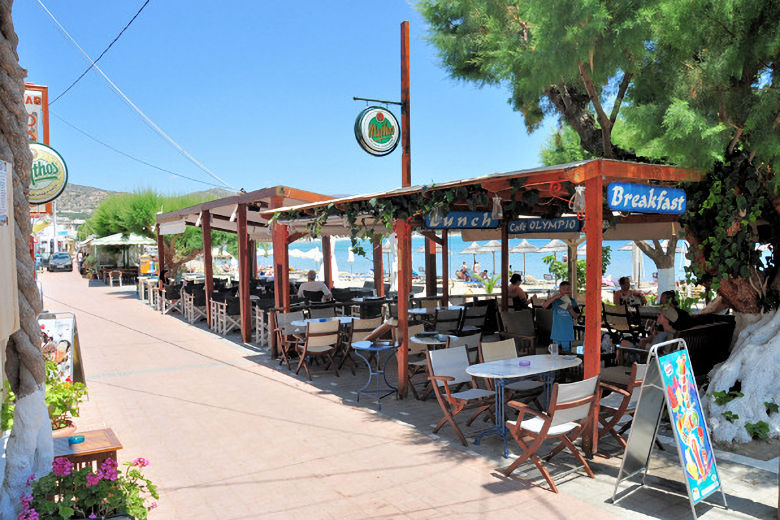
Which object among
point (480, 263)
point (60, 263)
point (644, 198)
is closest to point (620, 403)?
point (644, 198)

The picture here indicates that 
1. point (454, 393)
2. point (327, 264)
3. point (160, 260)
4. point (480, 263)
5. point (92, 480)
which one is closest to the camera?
point (92, 480)

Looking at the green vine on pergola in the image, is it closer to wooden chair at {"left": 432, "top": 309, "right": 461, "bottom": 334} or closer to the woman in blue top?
the woman in blue top

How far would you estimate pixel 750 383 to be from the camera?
5.74 m

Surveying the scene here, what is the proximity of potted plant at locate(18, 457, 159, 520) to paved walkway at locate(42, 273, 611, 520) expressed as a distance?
3.49ft

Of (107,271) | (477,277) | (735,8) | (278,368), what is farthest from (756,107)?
(107,271)

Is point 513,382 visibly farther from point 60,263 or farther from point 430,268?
point 60,263

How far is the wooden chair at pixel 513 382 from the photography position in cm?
595

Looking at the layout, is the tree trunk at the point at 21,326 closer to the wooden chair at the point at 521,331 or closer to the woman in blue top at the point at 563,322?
the woman in blue top at the point at 563,322

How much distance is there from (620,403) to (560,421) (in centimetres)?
106

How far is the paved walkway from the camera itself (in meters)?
4.30

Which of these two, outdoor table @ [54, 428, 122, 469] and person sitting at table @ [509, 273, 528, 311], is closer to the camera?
outdoor table @ [54, 428, 122, 469]

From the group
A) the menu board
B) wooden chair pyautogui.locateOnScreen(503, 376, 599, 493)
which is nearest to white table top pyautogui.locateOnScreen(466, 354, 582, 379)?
wooden chair pyautogui.locateOnScreen(503, 376, 599, 493)

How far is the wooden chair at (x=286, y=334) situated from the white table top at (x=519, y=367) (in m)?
4.23

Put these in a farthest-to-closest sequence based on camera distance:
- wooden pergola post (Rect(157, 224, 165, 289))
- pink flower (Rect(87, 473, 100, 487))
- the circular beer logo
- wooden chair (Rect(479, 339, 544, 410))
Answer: wooden pergola post (Rect(157, 224, 165, 289)), the circular beer logo, wooden chair (Rect(479, 339, 544, 410)), pink flower (Rect(87, 473, 100, 487))
